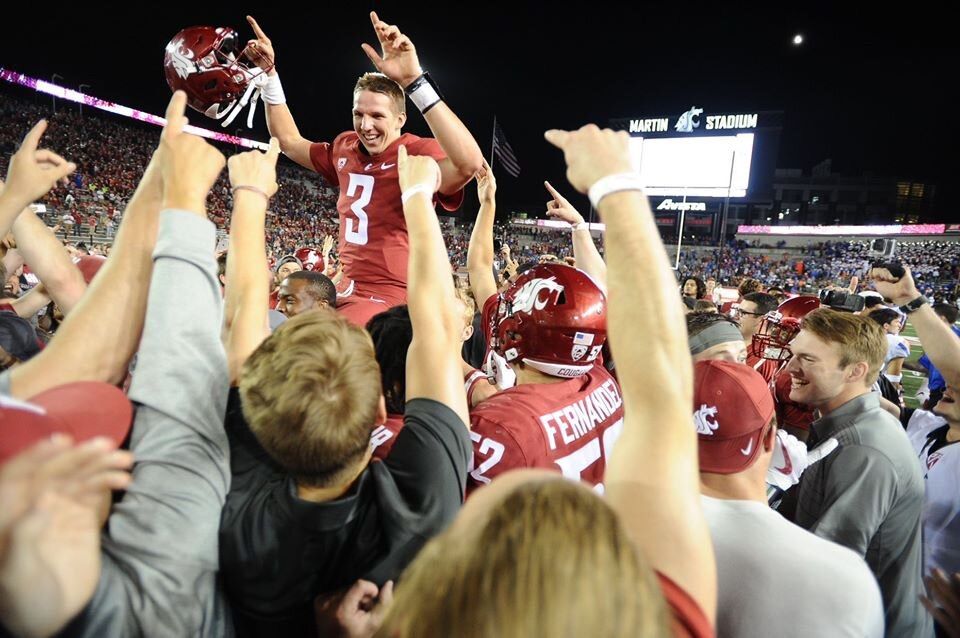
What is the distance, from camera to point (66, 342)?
1.31 m

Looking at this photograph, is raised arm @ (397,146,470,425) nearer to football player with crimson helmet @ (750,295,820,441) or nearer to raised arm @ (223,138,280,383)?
raised arm @ (223,138,280,383)

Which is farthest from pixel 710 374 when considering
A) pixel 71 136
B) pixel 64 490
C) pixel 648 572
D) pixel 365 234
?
pixel 71 136

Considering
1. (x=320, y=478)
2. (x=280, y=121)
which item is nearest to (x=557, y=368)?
(x=320, y=478)

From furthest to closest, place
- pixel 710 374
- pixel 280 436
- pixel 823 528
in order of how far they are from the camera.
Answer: pixel 823 528
pixel 710 374
pixel 280 436

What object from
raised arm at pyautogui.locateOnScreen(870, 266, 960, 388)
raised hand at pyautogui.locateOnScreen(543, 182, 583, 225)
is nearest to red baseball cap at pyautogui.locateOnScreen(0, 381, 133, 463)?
raised hand at pyautogui.locateOnScreen(543, 182, 583, 225)

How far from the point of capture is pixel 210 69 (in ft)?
9.46

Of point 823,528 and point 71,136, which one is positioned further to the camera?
point 71,136

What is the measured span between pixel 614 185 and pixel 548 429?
0.94m

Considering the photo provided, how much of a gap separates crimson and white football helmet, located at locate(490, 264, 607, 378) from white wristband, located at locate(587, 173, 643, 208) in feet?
3.11

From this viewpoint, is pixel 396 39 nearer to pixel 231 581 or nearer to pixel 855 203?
pixel 231 581

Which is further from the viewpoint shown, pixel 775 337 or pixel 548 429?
pixel 775 337

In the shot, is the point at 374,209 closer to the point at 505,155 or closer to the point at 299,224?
the point at 505,155

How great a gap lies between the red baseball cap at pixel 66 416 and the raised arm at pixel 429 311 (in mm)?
748

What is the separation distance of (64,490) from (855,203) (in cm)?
7821
